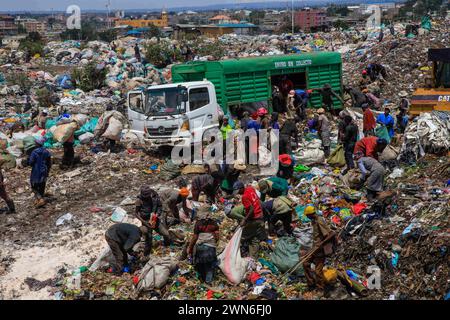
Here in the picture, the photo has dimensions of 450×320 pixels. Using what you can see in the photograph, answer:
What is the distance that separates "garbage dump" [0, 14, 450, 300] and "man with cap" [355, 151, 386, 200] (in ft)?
0.07

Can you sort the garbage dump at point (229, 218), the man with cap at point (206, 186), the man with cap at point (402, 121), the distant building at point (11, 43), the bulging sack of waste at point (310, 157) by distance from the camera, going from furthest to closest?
the distant building at point (11, 43), the man with cap at point (402, 121), the bulging sack of waste at point (310, 157), the man with cap at point (206, 186), the garbage dump at point (229, 218)

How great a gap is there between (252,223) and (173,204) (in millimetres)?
1516

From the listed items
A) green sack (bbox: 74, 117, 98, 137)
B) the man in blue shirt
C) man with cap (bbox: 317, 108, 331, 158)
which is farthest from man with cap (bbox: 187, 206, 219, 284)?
green sack (bbox: 74, 117, 98, 137)

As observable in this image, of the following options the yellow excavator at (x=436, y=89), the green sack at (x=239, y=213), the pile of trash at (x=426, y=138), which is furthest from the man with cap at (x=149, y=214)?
the yellow excavator at (x=436, y=89)

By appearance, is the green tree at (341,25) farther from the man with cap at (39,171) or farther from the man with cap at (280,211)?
the man with cap at (280,211)

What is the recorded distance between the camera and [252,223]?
319 inches

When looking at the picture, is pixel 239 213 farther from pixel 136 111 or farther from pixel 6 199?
pixel 136 111

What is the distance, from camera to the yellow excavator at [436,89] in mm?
12133

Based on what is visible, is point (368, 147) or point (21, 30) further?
point (21, 30)

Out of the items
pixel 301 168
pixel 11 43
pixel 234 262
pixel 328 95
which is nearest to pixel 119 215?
pixel 234 262

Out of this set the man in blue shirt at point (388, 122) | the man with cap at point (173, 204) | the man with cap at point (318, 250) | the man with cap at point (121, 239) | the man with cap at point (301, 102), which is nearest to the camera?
the man with cap at point (318, 250)

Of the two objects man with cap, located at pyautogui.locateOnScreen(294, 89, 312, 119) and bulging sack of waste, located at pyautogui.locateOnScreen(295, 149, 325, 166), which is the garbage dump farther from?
man with cap, located at pyautogui.locateOnScreen(294, 89, 312, 119)

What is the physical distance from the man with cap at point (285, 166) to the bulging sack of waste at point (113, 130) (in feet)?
13.4

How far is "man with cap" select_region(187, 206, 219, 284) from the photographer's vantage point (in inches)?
295
